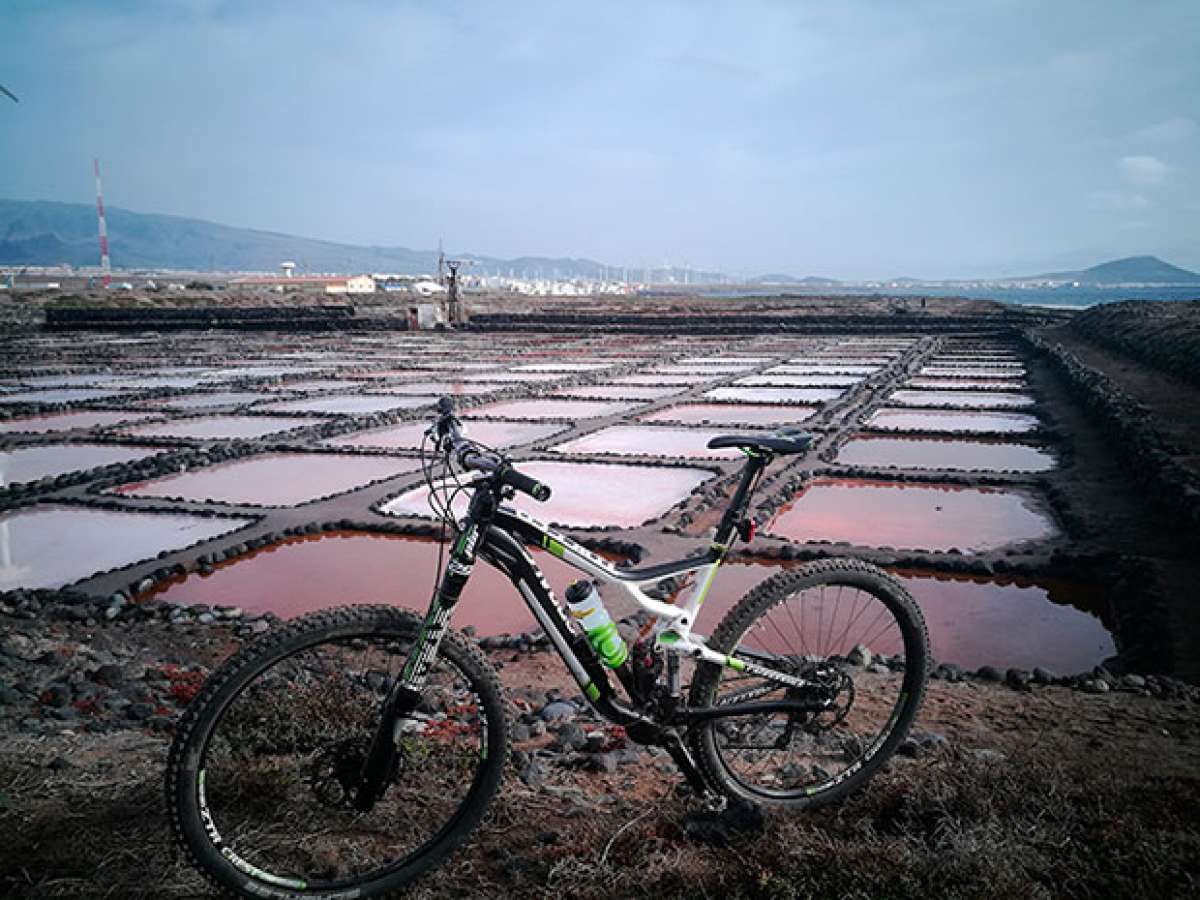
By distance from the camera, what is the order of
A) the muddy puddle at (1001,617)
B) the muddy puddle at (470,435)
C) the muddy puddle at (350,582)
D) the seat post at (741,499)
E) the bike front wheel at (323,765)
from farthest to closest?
the muddy puddle at (470,435), the muddy puddle at (350,582), the muddy puddle at (1001,617), the seat post at (741,499), the bike front wheel at (323,765)

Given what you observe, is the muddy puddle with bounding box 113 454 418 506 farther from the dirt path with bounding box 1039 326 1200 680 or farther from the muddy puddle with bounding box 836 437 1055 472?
the dirt path with bounding box 1039 326 1200 680

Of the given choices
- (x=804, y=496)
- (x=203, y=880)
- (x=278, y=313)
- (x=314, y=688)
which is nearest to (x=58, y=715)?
(x=314, y=688)

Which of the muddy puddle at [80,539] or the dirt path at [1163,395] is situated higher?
the dirt path at [1163,395]

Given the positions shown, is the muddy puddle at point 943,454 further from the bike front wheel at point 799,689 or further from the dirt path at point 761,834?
the bike front wheel at point 799,689

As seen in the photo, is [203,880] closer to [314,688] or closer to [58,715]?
[314,688]

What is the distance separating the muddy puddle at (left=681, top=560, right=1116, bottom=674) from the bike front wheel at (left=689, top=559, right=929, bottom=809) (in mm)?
1135

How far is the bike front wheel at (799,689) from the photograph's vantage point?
9.35 feet

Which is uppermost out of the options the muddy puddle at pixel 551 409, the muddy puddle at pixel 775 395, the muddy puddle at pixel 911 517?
the muddy puddle at pixel 911 517

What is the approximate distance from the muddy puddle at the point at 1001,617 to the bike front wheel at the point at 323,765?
2.45 metres

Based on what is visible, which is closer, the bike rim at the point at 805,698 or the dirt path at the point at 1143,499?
the bike rim at the point at 805,698

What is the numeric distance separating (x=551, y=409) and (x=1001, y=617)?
1000cm

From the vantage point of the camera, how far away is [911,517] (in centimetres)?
820

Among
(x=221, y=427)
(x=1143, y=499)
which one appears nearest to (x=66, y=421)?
(x=221, y=427)

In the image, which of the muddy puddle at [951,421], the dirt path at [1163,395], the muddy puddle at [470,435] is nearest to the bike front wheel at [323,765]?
the muddy puddle at [470,435]
